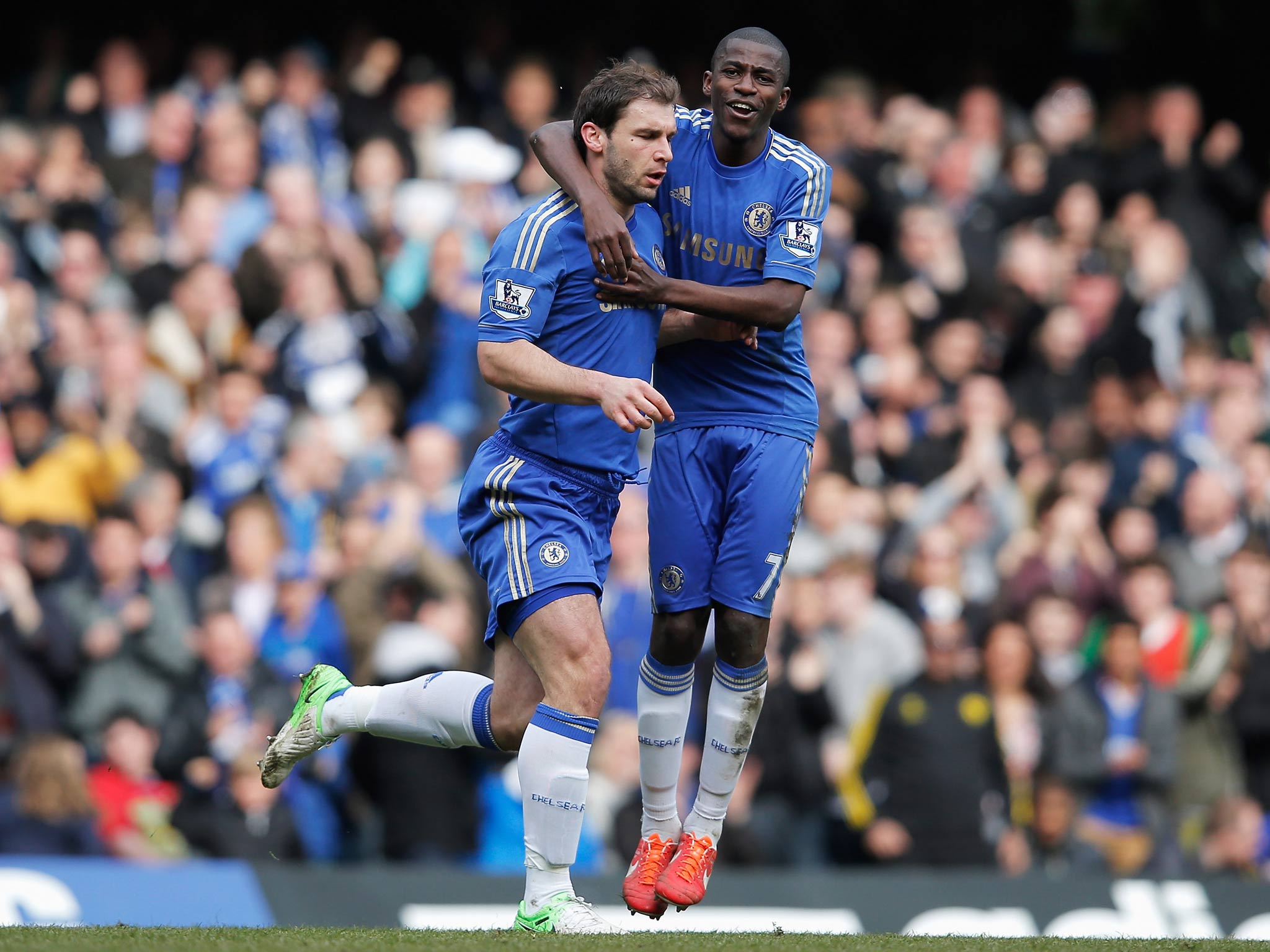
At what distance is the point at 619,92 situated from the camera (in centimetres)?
650

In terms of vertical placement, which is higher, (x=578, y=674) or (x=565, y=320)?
(x=565, y=320)

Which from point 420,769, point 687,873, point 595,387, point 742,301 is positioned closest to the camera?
point 595,387

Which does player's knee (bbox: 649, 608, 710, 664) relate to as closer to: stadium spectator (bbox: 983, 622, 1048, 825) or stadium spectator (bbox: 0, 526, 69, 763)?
stadium spectator (bbox: 983, 622, 1048, 825)

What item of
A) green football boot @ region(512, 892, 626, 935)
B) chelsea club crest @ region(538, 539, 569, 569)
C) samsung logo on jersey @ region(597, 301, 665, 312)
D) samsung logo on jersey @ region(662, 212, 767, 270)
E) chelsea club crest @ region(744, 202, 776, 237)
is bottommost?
green football boot @ region(512, 892, 626, 935)

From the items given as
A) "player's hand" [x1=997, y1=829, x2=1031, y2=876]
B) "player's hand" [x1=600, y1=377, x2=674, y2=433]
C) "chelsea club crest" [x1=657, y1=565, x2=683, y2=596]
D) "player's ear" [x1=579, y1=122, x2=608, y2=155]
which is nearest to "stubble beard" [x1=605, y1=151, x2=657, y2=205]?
"player's ear" [x1=579, y1=122, x2=608, y2=155]

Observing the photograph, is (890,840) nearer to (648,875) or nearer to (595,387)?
(648,875)

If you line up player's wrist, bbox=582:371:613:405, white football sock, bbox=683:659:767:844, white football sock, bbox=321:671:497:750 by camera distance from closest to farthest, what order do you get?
player's wrist, bbox=582:371:613:405
white football sock, bbox=321:671:497:750
white football sock, bbox=683:659:767:844

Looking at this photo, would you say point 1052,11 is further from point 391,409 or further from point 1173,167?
point 391,409

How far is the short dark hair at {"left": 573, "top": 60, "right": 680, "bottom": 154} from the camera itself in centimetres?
650

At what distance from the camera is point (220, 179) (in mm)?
12914

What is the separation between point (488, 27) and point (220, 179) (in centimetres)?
344

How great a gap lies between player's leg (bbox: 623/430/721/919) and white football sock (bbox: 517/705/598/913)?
21.6 inches

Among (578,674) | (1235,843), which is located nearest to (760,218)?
(578,674)

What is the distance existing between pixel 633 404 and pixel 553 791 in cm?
139
